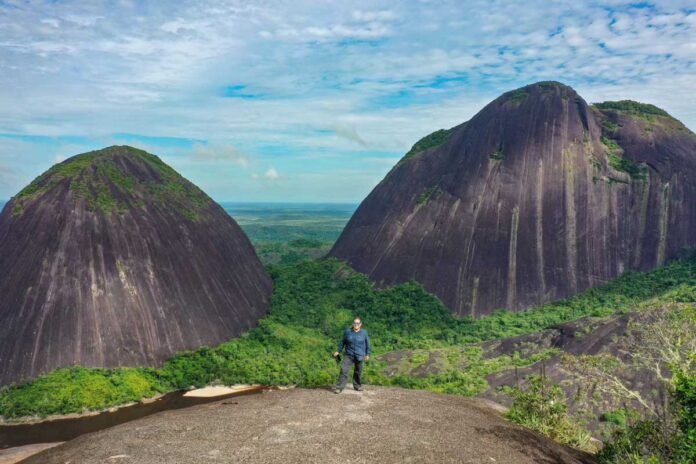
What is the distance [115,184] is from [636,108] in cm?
5591

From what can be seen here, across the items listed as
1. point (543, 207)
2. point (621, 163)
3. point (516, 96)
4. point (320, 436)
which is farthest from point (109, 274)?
point (621, 163)

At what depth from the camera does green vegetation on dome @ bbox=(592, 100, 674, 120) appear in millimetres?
49469

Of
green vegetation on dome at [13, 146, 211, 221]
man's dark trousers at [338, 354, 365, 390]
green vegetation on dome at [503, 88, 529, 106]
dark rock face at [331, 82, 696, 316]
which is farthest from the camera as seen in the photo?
green vegetation on dome at [503, 88, 529, 106]

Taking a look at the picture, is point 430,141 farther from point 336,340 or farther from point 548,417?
point 548,417

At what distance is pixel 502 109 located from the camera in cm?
4988

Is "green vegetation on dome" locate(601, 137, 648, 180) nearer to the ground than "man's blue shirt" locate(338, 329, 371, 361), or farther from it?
farther from it

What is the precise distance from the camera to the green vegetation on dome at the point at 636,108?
4947 cm

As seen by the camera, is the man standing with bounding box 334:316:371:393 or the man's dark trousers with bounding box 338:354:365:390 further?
the man's dark trousers with bounding box 338:354:365:390

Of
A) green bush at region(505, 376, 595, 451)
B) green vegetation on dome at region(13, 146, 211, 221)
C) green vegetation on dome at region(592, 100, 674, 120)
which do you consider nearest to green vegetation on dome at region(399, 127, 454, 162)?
green vegetation on dome at region(592, 100, 674, 120)

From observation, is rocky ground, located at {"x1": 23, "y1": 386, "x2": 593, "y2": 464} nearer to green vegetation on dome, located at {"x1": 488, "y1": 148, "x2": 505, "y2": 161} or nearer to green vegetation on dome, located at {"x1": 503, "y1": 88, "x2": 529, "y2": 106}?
green vegetation on dome, located at {"x1": 488, "y1": 148, "x2": 505, "y2": 161}

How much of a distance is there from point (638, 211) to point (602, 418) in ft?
97.2

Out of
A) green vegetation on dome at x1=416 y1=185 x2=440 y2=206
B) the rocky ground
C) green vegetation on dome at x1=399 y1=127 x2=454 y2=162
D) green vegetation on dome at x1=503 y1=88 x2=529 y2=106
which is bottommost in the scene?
the rocky ground

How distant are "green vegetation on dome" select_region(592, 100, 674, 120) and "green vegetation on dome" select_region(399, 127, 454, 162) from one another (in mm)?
18171

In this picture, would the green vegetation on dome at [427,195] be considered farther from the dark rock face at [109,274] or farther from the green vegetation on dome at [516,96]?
the dark rock face at [109,274]
